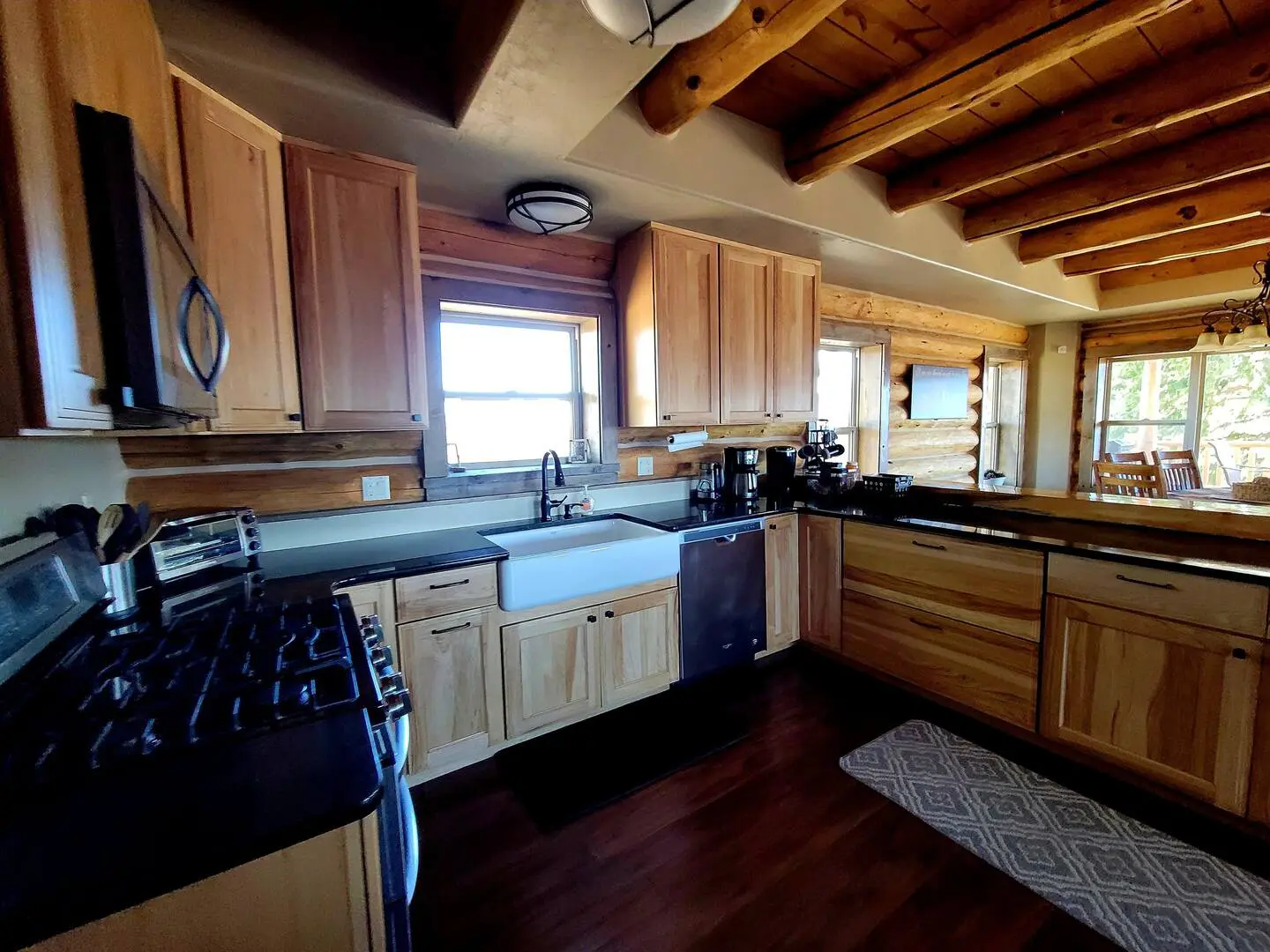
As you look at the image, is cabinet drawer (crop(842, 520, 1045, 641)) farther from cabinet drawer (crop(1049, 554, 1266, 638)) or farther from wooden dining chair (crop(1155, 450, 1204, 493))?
wooden dining chair (crop(1155, 450, 1204, 493))

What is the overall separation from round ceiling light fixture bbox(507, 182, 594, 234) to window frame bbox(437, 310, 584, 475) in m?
0.50

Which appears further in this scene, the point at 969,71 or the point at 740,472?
the point at 740,472

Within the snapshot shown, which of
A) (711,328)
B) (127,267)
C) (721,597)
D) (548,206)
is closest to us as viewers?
(127,267)

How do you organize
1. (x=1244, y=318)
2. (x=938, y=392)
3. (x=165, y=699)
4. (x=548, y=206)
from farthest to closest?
(x=938, y=392) → (x=1244, y=318) → (x=548, y=206) → (x=165, y=699)

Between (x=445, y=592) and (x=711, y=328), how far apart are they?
1.85m

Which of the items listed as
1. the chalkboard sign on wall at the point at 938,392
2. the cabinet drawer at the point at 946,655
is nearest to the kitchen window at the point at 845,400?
the chalkboard sign on wall at the point at 938,392

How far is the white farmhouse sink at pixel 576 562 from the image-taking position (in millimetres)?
2027

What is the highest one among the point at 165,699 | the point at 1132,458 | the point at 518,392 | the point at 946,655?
the point at 518,392

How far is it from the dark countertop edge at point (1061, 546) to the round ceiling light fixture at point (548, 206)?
194 cm

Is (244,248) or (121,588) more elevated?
(244,248)

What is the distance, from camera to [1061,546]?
1.97 m

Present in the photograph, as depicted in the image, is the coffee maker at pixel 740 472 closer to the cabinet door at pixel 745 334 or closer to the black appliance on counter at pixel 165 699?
the cabinet door at pixel 745 334

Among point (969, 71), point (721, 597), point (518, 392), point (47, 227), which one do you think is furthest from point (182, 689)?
point (969, 71)

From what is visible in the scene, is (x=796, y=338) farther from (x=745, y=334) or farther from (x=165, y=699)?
(x=165, y=699)
